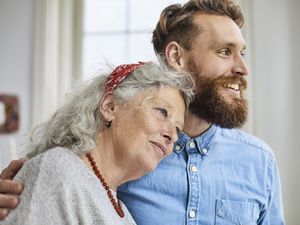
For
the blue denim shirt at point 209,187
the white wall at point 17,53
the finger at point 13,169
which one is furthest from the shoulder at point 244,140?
the white wall at point 17,53

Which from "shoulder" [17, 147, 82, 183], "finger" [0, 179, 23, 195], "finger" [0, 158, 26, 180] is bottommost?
"finger" [0, 158, 26, 180]

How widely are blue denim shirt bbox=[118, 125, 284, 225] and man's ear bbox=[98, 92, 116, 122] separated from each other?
285 mm

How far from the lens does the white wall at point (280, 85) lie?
216 cm

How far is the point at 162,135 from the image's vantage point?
109cm

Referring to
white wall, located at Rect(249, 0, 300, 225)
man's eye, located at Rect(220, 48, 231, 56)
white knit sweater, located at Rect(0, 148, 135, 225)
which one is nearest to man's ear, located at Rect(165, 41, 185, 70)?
man's eye, located at Rect(220, 48, 231, 56)

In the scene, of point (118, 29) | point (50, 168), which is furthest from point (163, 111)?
point (118, 29)

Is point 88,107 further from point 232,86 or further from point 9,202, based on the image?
point 232,86

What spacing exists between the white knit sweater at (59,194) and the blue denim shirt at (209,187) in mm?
289

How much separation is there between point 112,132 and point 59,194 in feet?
0.85

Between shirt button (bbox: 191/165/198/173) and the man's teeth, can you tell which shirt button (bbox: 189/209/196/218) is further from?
the man's teeth

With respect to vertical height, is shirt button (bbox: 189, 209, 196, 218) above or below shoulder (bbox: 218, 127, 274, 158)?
below

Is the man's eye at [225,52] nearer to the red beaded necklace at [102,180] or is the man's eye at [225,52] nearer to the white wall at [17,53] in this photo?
the red beaded necklace at [102,180]

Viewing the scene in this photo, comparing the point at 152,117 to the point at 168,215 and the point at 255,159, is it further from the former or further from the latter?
the point at 255,159

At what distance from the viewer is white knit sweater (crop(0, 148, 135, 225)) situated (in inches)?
32.5
